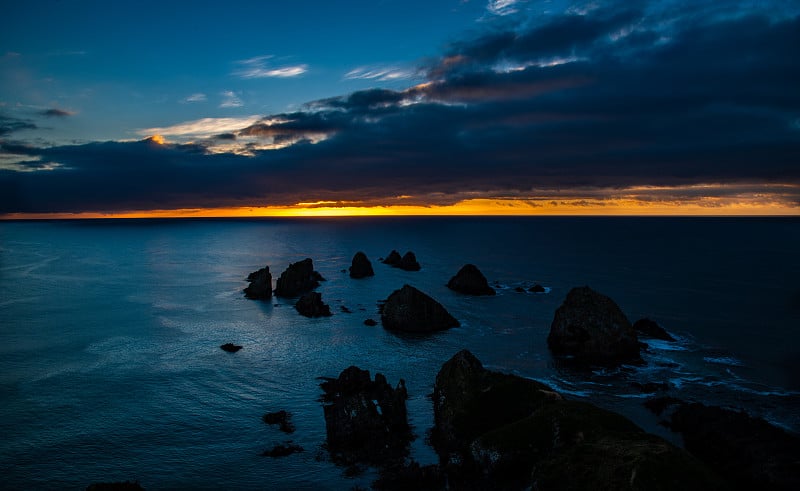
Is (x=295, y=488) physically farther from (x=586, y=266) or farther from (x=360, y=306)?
(x=586, y=266)

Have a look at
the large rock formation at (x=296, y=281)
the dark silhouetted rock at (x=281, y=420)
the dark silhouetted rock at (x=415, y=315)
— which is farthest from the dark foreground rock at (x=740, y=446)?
the large rock formation at (x=296, y=281)

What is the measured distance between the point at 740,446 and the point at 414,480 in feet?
62.3

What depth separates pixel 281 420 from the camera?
33.0 m

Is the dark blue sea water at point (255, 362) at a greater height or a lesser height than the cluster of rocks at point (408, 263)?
lesser

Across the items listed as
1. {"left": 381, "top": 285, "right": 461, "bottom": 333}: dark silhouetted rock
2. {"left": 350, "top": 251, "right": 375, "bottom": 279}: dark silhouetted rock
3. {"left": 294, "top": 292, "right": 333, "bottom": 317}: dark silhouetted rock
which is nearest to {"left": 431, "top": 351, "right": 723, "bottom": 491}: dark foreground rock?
{"left": 381, "top": 285, "right": 461, "bottom": 333}: dark silhouetted rock

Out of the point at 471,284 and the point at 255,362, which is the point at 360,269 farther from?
the point at 255,362

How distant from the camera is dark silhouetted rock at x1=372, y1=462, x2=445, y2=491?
23062 mm

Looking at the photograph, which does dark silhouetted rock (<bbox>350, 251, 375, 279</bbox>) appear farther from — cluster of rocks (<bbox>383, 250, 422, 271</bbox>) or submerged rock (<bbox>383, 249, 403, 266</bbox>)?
submerged rock (<bbox>383, 249, 403, 266</bbox>)

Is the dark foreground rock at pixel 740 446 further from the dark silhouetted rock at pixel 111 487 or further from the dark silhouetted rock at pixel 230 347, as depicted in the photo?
the dark silhouetted rock at pixel 230 347

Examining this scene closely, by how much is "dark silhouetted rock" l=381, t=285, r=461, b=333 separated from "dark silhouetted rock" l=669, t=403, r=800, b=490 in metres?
31.2

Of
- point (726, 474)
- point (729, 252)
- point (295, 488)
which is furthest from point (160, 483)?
point (729, 252)

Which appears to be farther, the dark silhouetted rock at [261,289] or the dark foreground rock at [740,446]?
the dark silhouetted rock at [261,289]

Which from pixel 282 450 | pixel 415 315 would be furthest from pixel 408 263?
pixel 282 450

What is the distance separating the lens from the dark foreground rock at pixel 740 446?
2314 centimetres
